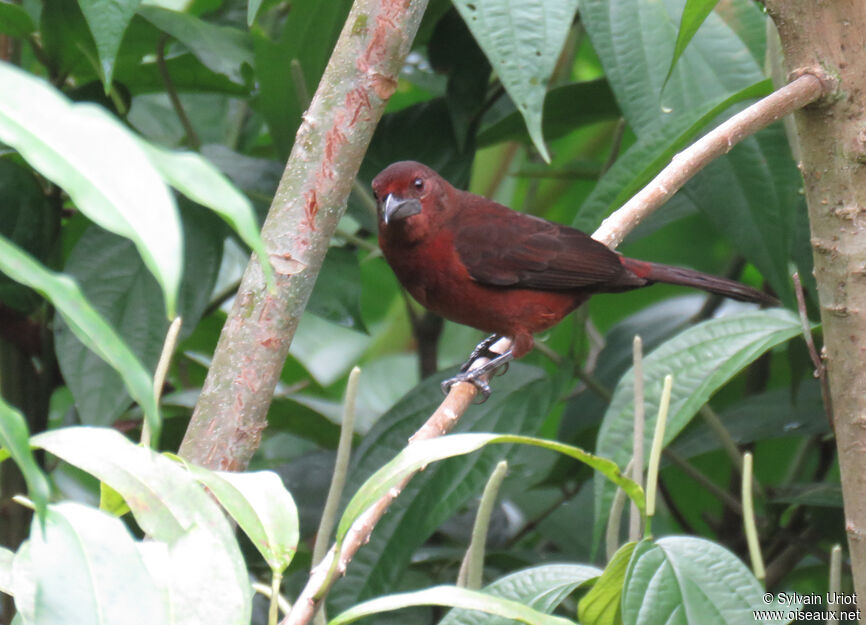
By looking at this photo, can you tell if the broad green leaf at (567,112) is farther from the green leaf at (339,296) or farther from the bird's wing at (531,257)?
the green leaf at (339,296)

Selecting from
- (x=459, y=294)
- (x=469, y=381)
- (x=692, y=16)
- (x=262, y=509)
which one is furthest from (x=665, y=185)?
(x=459, y=294)

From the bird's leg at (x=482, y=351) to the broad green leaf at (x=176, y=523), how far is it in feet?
5.86

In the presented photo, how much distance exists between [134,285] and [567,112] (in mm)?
1399

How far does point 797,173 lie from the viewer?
2367 millimetres

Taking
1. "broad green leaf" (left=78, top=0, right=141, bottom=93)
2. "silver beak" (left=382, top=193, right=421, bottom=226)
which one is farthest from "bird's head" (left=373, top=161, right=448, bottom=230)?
"broad green leaf" (left=78, top=0, right=141, bottom=93)

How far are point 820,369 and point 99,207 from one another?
1461 mm

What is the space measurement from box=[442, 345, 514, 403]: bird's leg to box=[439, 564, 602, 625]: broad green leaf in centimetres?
80

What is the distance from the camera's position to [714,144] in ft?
5.84

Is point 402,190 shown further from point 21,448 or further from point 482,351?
point 21,448

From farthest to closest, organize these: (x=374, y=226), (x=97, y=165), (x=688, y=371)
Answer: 1. (x=374, y=226)
2. (x=688, y=371)
3. (x=97, y=165)

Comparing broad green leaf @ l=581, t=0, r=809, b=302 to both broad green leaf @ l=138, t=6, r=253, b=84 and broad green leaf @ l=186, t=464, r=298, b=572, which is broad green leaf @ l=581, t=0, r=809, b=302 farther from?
broad green leaf @ l=186, t=464, r=298, b=572

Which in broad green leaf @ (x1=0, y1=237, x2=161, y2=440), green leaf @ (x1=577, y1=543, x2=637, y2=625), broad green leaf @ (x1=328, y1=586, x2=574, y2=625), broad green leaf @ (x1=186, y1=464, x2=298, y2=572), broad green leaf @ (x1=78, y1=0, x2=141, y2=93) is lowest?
green leaf @ (x1=577, y1=543, x2=637, y2=625)

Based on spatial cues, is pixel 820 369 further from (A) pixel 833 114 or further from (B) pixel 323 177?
(B) pixel 323 177

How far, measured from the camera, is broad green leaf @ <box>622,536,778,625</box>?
1264 millimetres
